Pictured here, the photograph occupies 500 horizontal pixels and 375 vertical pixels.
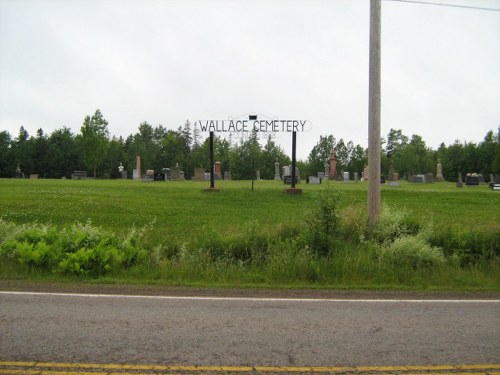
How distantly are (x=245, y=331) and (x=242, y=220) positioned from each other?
33.8 ft

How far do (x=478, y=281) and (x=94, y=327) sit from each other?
25.7ft

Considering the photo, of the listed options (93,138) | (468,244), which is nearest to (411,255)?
(468,244)

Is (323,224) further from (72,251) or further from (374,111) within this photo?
(72,251)

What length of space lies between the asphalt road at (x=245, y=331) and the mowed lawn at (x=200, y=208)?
212 inches

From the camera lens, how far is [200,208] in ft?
59.9

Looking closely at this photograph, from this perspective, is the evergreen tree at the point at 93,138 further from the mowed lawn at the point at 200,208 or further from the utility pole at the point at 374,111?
the utility pole at the point at 374,111

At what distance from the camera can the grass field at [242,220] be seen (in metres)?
9.30

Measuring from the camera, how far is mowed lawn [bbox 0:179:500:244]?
14.6 metres

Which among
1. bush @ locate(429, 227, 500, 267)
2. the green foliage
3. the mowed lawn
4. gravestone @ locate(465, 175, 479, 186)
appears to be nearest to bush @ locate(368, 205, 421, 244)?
bush @ locate(429, 227, 500, 267)

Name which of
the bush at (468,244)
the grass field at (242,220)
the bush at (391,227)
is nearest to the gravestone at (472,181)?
the grass field at (242,220)

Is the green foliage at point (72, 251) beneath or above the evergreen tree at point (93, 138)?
beneath

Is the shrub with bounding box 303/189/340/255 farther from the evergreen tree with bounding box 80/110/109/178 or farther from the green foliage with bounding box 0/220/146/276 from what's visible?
the evergreen tree with bounding box 80/110/109/178

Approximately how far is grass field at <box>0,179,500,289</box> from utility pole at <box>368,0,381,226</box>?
0.73m

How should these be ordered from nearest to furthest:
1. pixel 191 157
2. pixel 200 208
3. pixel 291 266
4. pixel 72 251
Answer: pixel 291 266, pixel 72 251, pixel 200 208, pixel 191 157
